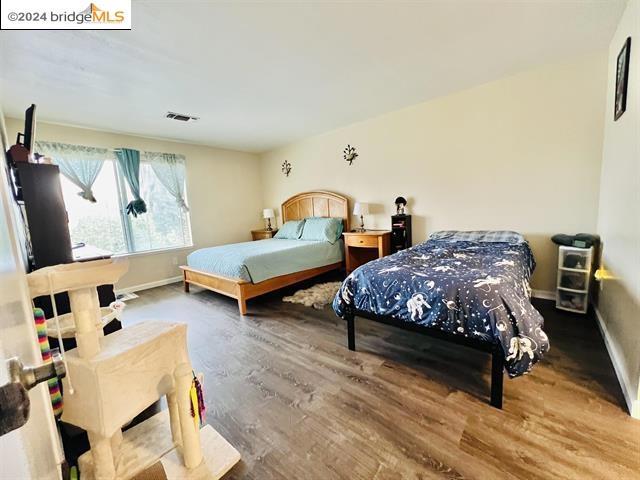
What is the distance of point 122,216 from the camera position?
411 cm

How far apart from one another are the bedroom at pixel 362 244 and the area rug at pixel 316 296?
0.27 ft

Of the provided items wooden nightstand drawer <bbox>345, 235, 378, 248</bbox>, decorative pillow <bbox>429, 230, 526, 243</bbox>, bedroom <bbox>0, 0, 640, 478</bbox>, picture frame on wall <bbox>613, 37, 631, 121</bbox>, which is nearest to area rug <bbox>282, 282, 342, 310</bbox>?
bedroom <bbox>0, 0, 640, 478</bbox>

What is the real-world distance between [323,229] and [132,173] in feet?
9.79

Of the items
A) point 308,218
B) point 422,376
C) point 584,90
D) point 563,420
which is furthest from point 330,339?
point 584,90

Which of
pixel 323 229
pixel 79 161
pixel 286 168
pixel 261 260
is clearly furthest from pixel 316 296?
pixel 79 161

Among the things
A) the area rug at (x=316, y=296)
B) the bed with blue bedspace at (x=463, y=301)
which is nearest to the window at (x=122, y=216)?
the area rug at (x=316, y=296)

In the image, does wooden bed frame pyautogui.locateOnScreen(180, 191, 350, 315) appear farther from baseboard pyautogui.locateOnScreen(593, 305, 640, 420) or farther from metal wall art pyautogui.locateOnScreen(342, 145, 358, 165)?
baseboard pyautogui.locateOnScreen(593, 305, 640, 420)

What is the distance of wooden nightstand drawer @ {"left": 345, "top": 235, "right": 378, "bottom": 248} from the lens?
385 centimetres

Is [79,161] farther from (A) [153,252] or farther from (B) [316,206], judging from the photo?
(B) [316,206]

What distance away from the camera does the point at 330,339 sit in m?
2.41

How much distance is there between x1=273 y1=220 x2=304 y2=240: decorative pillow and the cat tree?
11.5 feet

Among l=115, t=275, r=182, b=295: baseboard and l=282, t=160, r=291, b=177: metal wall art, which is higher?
l=282, t=160, r=291, b=177: metal wall art

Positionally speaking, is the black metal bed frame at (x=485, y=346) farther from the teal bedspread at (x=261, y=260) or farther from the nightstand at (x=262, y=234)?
the nightstand at (x=262, y=234)

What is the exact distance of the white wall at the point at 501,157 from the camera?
2.64 meters
